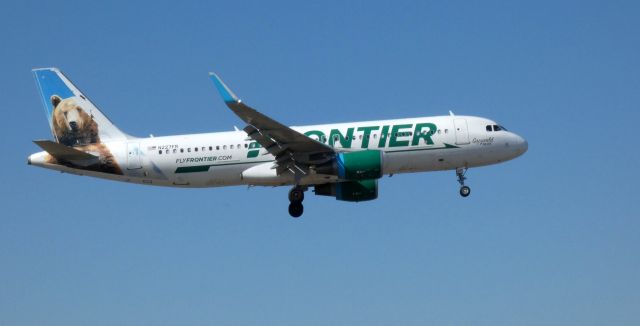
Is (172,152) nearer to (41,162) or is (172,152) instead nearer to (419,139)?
(41,162)

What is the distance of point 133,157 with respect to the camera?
61.6m

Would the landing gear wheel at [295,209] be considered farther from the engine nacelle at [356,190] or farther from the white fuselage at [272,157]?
the engine nacelle at [356,190]

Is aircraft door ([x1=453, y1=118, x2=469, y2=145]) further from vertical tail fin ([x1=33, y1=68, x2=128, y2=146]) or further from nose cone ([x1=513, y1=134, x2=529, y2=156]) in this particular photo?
vertical tail fin ([x1=33, y1=68, x2=128, y2=146])

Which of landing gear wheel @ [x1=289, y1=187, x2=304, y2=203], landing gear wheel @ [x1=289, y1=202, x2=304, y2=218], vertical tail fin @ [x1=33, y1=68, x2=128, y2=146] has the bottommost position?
landing gear wheel @ [x1=289, y1=202, x2=304, y2=218]

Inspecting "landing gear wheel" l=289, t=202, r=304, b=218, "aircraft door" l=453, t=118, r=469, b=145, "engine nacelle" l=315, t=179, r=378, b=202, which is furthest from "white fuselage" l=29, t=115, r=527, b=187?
"landing gear wheel" l=289, t=202, r=304, b=218

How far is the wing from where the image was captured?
57281mm

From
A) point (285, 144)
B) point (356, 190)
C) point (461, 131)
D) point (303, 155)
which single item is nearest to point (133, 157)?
point (285, 144)

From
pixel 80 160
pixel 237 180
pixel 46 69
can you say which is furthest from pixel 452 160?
pixel 46 69

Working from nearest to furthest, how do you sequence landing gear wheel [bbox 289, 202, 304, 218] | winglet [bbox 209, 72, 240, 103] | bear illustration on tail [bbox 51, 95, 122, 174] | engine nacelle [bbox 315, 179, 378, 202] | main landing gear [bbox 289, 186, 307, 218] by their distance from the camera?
winglet [bbox 209, 72, 240, 103], engine nacelle [bbox 315, 179, 378, 202], main landing gear [bbox 289, 186, 307, 218], landing gear wheel [bbox 289, 202, 304, 218], bear illustration on tail [bbox 51, 95, 122, 174]

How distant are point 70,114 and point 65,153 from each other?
4.68 m

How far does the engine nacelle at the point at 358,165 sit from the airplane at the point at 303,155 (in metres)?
0.05

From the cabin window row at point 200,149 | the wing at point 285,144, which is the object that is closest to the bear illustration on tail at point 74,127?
the cabin window row at point 200,149

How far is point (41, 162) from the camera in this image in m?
61.0

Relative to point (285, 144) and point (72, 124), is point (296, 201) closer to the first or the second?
point (285, 144)
